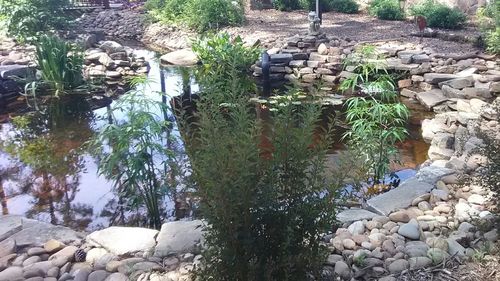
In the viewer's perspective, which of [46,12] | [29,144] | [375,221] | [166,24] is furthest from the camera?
[166,24]

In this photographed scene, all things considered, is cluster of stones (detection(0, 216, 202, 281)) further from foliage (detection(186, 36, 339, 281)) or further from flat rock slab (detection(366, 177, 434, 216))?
flat rock slab (detection(366, 177, 434, 216))

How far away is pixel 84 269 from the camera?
2.45 metres

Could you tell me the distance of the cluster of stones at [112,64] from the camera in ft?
26.1

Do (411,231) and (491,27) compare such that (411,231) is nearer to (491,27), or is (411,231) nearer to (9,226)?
(9,226)

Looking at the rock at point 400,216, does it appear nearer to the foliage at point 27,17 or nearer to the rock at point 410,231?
the rock at point 410,231

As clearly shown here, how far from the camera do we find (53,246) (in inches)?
107

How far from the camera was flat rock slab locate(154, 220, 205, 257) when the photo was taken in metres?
2.56

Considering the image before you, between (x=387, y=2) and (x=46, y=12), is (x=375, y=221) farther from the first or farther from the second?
(x=387, y=2)

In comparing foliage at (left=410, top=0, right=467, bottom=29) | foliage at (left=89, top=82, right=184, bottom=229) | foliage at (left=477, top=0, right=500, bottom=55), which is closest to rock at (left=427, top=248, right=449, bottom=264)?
foliage at (left=89, top=82, right=184, bottom=229)

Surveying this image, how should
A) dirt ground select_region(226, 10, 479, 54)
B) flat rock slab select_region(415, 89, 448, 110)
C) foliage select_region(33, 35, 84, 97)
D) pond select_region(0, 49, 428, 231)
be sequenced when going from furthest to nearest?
1. dirt ground select_region(226, 10, 479, 54)
2. foliage select_region(33, 35, 84, 97)
3. flat rock slab select_region(415, 89, 448, 110)
4. pond select_region(0, 49, 428, 231)

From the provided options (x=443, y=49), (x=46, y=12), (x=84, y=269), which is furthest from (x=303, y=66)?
(x=84, y=269)

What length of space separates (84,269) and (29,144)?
330 centimetres

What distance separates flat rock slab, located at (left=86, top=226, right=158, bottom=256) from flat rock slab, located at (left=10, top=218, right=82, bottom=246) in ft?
0.53

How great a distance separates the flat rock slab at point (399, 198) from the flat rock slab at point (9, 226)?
2109mm
